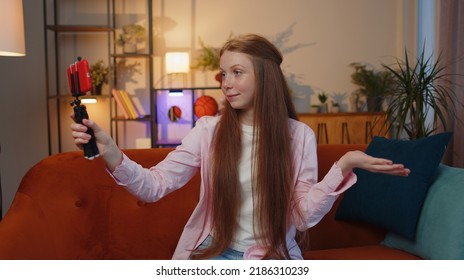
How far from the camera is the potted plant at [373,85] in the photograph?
4836 mm

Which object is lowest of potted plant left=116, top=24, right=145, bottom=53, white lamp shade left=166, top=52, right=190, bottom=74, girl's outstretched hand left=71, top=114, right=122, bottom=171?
girl's outstretched hand left=71, top=114, right=122, bottom=171

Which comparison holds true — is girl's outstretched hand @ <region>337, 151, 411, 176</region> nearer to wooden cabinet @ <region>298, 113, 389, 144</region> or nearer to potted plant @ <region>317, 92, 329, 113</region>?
wooden cabinet @ <region>298, 113, 389, 144</region>

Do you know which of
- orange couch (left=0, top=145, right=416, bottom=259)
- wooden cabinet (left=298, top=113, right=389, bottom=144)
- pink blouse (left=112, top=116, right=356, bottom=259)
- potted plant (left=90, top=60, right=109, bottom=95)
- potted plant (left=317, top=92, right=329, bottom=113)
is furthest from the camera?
potted plant (left=317, top=92, right=329, bottom=113)

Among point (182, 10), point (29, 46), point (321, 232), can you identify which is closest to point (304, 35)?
point (182, 10)

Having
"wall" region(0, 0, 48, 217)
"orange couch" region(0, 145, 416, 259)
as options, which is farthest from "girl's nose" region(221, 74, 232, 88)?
"wall" region(0, 0, 48, 217)

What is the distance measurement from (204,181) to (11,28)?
4.34 feet

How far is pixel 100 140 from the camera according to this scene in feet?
3.81

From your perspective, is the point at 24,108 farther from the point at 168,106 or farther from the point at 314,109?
the point at 314,109

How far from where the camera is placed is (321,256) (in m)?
1.71

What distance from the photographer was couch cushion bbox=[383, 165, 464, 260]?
148 cm

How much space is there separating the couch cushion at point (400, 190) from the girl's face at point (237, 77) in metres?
0.70

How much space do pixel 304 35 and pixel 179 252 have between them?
4168mm

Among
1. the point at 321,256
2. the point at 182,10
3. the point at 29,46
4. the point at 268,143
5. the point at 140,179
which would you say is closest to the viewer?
the point at 140,179
